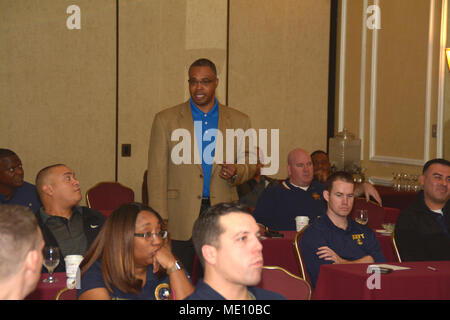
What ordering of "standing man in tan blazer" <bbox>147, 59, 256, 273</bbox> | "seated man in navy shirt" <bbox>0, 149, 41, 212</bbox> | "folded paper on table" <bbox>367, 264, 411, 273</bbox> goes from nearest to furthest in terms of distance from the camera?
"folded paper on table" <bbox>367, 264, 411, 273</bbox>, "standing man in tan blazer" <bbox>147, 59, 256, 273</bbox>, "seated man in navy shirt" <bbox>0, 149, 41, 212</bbox>

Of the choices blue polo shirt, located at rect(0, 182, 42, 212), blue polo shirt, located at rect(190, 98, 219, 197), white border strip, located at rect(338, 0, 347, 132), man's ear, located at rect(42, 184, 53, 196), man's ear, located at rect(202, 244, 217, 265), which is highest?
white border strip, located at rect(338, 0, 347, 132)

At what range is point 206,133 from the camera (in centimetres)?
340

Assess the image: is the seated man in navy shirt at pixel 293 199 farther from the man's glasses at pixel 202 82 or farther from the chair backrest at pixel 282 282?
the chair backrest at pixel 282 282

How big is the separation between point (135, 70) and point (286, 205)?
2733 mm

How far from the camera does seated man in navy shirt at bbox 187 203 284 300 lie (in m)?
1.92

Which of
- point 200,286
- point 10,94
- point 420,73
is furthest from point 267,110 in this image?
point 200,286

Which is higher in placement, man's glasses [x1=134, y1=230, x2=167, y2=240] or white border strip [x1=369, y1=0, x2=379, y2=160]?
white border strip [x1=369, y1=0, x2=379, y2=160]

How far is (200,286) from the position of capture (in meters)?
1.97

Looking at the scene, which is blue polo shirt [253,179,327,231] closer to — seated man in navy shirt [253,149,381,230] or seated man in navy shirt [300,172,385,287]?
seated man in navy shirt [253,149,381,230]

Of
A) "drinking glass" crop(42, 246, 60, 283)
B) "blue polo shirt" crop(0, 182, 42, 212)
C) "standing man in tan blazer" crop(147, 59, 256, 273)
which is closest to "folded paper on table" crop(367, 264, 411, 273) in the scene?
"standing man in tan blazer" crop(147, 59, 256, 273)

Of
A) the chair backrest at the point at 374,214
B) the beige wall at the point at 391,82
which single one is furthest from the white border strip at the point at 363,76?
the chair backrest at the point at 374,214

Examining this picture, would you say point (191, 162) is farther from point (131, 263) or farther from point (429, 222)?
point (429, 222)

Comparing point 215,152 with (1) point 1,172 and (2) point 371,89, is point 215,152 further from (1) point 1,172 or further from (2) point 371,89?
(2) point 371,89

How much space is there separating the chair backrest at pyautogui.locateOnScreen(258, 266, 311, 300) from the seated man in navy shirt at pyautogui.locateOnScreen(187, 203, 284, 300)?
2.32 feet
